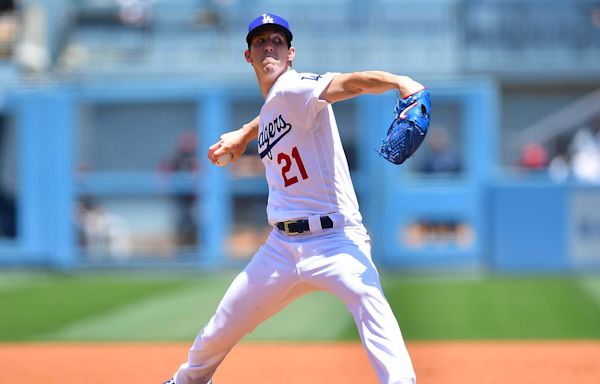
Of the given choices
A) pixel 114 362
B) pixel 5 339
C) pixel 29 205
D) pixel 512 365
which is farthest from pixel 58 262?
pixel 512 365

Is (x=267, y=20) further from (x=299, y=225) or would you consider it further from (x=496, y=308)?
(x=496, y=308)

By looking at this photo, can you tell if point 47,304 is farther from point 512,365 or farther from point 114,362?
point 512,365

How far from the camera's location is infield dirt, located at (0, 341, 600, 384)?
5.96 m

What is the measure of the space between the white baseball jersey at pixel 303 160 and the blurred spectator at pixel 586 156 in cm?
952

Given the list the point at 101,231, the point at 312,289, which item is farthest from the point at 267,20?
the point at 101,231

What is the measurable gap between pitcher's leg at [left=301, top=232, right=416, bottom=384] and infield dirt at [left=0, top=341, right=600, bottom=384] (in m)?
2.00

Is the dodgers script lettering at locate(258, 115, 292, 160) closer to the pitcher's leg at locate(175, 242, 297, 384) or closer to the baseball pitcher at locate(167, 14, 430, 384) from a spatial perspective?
the baseball pitcher at locate(167, 14, 430, 384)

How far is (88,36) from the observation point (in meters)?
19.6

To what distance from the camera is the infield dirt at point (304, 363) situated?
5.96 m

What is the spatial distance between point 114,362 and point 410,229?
6947 mm

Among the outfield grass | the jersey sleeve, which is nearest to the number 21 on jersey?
the jersey sleeve

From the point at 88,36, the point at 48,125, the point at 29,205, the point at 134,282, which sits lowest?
the point at 134,282

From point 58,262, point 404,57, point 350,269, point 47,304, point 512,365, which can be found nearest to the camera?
point 350,269

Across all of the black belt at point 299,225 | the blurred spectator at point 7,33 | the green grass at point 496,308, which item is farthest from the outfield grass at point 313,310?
the blurred spectator at point 7,33
